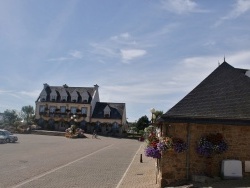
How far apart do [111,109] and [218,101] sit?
63.1 meters

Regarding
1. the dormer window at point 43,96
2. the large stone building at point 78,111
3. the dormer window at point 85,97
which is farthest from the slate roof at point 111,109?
the dormer window at point 43,96

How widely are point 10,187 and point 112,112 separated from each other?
6383cm

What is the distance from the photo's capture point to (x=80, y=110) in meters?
77.6

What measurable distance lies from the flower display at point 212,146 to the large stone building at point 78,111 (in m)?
61.7

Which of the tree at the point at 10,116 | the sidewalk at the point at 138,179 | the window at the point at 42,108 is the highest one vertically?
the window at the point at 42,108

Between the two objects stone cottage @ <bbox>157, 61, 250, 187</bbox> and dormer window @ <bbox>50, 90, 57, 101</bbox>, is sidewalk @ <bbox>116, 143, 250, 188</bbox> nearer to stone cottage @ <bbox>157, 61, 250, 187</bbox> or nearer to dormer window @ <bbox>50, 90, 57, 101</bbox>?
stone cottage @ <bbox>157, 61, 250, 187</bbox>

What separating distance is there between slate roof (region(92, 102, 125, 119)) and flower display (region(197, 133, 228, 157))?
204 feet

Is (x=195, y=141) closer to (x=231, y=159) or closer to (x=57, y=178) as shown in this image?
(x=231, y=159)

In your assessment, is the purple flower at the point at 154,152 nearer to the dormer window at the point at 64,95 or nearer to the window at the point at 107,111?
the window at the point at 107,111

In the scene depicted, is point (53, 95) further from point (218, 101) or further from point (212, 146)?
point (212, 146)

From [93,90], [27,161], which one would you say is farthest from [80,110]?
[27,161]

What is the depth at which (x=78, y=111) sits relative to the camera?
7769 centimetres

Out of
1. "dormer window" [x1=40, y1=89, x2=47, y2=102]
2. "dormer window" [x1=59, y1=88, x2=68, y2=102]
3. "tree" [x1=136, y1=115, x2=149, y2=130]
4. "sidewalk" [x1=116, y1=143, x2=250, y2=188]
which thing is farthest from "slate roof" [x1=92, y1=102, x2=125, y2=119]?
"sidewalk" [x1=116, y1=143, x2=250, y2=188]

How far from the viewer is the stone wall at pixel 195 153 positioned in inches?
572
